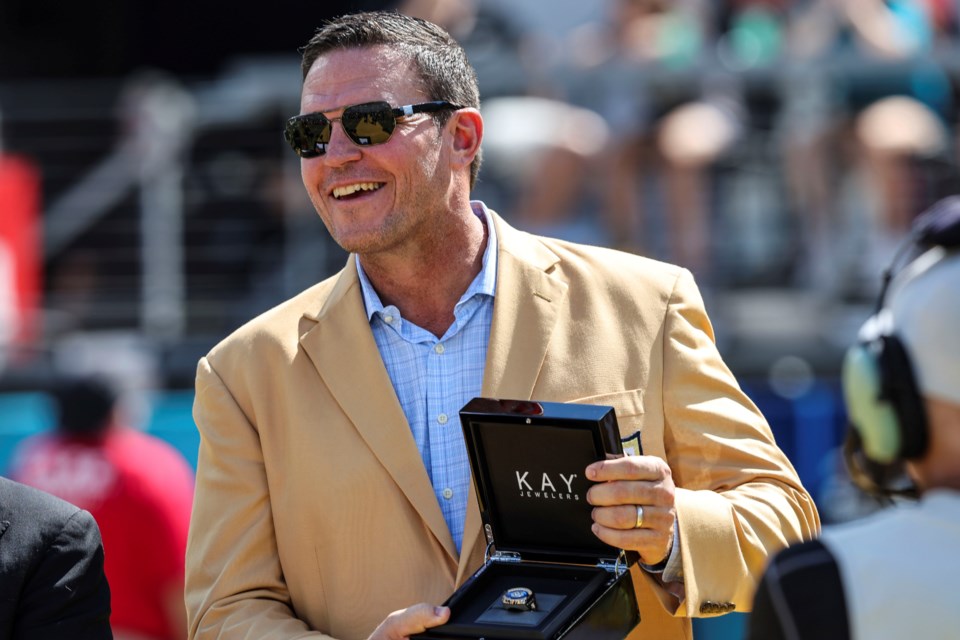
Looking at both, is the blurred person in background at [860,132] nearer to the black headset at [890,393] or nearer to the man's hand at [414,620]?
the man's hand at [414,620]

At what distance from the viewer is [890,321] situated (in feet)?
6.71

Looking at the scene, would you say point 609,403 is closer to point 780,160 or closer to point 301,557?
point 301,557

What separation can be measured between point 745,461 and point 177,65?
8.74 meters

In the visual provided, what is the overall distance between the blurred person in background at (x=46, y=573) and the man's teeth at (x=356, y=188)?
92 cm

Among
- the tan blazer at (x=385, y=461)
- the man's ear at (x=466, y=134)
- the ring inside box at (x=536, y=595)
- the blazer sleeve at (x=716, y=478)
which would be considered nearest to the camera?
the ring inside box at (x=536, y=595)

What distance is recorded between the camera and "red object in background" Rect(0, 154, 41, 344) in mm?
7719

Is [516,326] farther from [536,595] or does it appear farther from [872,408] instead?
[872,408]

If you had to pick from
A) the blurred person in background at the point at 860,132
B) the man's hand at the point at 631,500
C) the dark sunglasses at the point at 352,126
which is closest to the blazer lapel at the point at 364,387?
the dark sunglasses at the point at 352,126

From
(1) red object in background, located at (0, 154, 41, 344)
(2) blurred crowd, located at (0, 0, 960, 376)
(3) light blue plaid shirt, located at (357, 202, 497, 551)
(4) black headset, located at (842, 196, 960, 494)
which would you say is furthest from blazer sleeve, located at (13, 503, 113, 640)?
(1) red object in background, located at (0, 154, 41, 344)

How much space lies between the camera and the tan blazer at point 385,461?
2975 millimetres

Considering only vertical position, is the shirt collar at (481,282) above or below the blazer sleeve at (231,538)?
above

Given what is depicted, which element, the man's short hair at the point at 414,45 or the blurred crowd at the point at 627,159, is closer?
the man's short hair at the point at 414,45

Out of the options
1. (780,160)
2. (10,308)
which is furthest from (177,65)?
(780,160)

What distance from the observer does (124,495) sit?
18.2 feet
